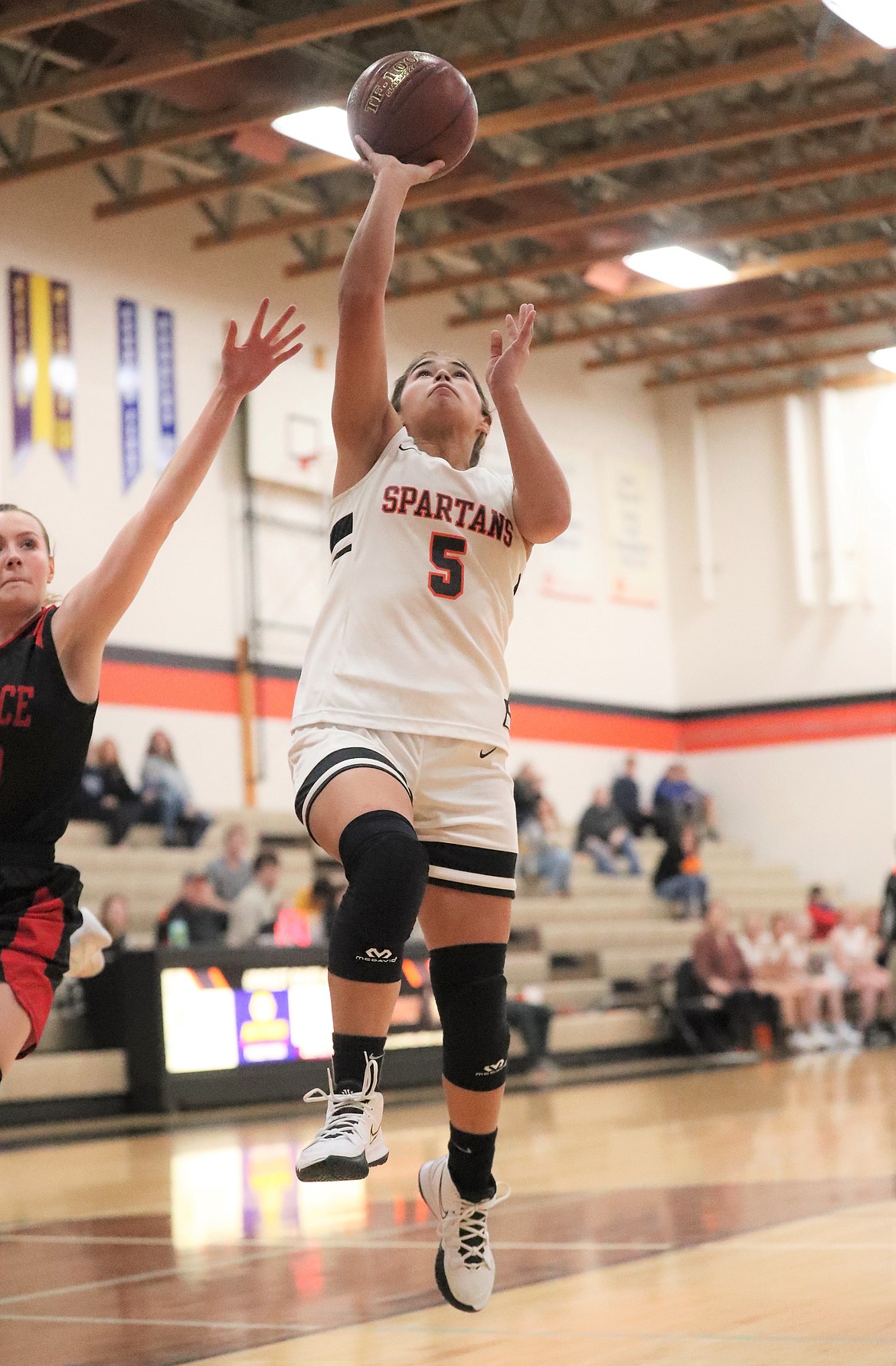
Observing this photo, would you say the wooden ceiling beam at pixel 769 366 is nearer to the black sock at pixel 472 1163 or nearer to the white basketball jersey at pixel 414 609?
the white basketball jersey at pixel 414 609

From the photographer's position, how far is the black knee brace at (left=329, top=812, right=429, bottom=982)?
10.5ft

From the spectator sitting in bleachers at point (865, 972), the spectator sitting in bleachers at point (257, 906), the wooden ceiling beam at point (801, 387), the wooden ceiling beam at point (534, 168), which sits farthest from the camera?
the wooden ceiling beam at point (801, 387)

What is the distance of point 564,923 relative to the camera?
1566 cm

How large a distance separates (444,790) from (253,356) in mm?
959

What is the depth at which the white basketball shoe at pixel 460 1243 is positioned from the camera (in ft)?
11.9

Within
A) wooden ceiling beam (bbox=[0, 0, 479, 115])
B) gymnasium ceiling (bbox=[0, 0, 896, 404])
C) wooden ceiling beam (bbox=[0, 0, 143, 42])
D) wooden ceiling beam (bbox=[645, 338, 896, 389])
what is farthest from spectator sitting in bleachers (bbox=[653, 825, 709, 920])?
wooden ceiling beam (bbox=[0, 0, 143, 42])

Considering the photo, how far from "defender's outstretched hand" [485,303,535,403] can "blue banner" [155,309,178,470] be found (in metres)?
11.5

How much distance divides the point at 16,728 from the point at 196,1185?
13.8 ft

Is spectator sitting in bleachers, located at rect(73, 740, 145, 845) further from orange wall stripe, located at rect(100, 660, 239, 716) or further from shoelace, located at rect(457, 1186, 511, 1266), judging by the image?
shoelace, located at rect(457, 1186, 511, 1266)

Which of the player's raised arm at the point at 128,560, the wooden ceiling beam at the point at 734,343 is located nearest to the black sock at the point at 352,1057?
the player's raised arm at the point at 128,560

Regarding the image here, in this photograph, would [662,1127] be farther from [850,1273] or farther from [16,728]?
[16,728]

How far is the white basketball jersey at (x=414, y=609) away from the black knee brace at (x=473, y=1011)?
0.43 m

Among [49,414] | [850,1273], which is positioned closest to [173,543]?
[49,414]

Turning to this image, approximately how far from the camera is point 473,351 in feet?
61.1
